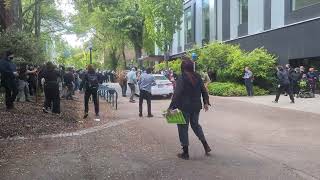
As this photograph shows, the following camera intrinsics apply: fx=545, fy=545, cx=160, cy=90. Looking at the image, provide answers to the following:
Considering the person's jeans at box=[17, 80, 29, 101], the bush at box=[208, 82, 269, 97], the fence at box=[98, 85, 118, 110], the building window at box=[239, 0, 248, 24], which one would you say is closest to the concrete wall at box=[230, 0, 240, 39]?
the building window at box=[239, 0, 248, 24]

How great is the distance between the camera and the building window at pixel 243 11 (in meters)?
34.4

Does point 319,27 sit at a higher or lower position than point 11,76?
higher

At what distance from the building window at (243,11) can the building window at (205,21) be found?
262 inches

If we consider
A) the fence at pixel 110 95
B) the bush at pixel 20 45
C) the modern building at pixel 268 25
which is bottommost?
the fence at pixel 110 95

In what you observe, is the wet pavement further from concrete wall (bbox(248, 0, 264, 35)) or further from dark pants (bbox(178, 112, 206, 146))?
concrete wall (bbox(248, 0, 264, 35))

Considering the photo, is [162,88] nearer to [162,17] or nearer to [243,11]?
[243,11]

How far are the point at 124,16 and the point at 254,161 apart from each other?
47.6 meters

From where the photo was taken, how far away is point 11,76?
15.1 metres

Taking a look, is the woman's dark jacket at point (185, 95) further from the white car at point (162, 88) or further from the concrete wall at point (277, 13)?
the concrete wall at point (277, 13)

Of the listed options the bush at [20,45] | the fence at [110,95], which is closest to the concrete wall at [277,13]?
the fence at [110,95]

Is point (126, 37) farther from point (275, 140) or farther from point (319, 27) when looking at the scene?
point (275, 140)

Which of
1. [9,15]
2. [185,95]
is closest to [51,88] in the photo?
[185,95]

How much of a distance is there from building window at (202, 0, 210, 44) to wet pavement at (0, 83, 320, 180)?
92.4 feet

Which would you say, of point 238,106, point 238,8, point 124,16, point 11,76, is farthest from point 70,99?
point 124,16
